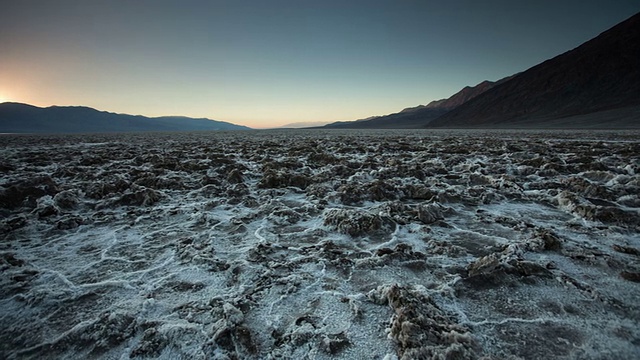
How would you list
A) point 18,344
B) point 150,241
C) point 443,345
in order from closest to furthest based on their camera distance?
point 443,345 → point 18,344 → point 150,241

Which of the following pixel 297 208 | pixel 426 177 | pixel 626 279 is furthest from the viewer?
pixel 426 177

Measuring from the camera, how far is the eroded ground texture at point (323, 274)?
6.03ft

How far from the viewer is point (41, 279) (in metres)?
2.60

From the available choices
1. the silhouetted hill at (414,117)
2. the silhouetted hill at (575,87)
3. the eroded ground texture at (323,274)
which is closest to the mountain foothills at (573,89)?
the silhouetted hill at (575,87)

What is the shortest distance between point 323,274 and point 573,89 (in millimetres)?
82753

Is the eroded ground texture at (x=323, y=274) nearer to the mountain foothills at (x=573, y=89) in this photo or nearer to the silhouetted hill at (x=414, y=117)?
the mountain foothills at (x=573, y=89)

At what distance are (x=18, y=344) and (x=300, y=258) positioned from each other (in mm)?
2112

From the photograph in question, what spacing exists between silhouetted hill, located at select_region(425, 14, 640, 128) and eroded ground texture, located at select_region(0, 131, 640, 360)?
183 feet

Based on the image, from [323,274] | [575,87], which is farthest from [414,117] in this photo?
[323,274]

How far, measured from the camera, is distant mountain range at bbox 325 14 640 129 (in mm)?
52906

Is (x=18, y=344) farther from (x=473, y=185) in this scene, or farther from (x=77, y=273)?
(x=473, y=185)

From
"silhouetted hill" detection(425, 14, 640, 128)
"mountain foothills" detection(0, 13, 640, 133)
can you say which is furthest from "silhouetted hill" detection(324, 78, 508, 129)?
"silhouetted hill" detection(425, 14, 640, 128)

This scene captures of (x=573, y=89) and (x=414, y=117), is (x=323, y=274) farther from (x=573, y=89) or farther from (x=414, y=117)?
(x=414, y=117)

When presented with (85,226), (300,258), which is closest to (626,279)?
(300,258)
